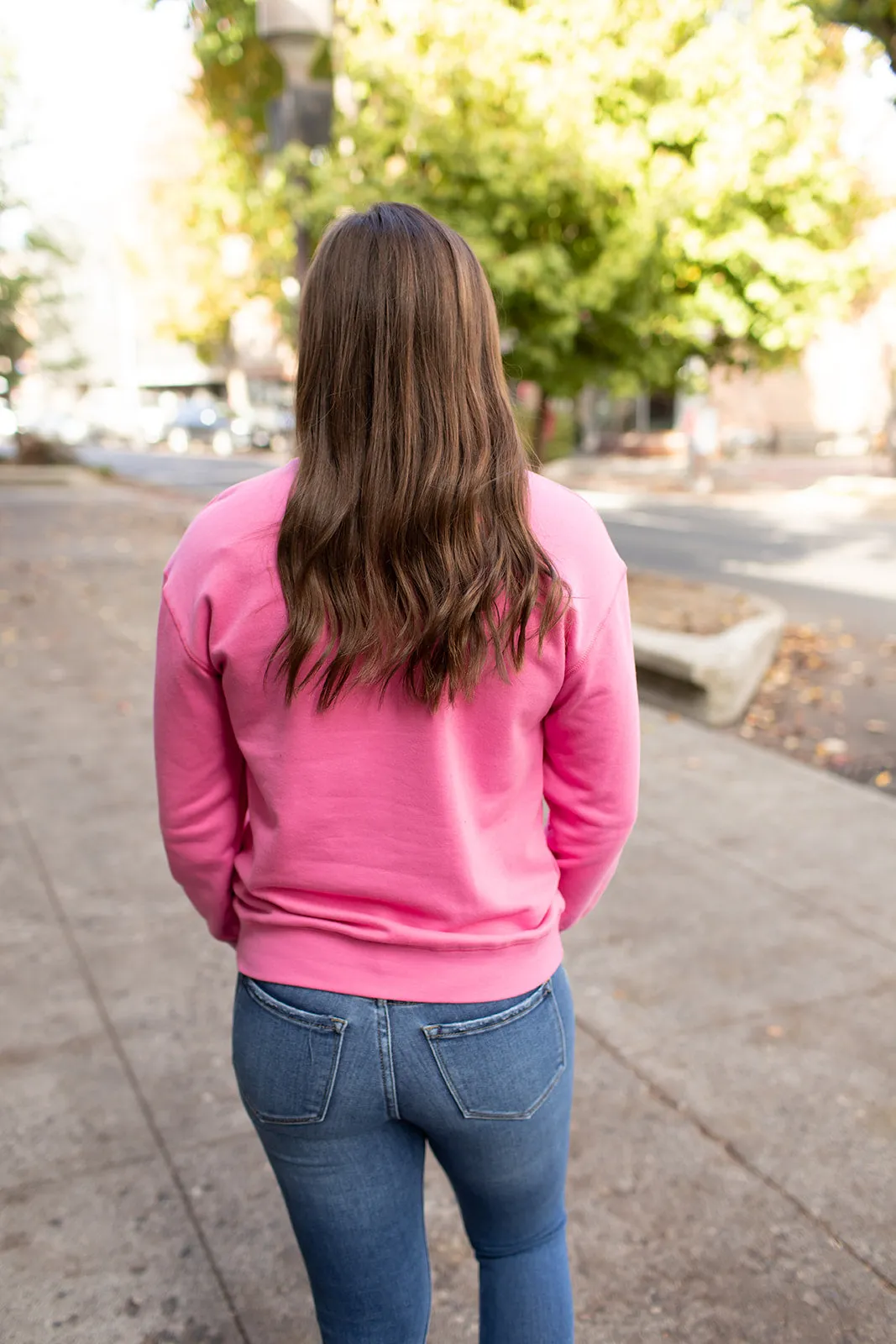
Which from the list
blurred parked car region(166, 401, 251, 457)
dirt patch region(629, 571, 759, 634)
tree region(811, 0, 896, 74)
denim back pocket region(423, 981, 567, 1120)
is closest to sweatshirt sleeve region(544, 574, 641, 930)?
denim back pocket region(423, 981, 567, 1120)

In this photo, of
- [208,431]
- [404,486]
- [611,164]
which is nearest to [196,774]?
[404,486]

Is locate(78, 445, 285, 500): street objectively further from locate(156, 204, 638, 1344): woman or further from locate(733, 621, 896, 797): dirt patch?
locate(156, 204, 638, 1344): woman

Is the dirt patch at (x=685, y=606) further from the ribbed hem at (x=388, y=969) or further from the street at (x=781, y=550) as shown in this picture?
the ribbed hem at (x=388, y=969)

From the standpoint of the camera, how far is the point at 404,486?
1.38 m

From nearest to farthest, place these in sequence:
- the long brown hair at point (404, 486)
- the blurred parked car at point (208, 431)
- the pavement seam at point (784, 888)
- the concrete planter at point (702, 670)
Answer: the long brown hair at point (404, 486) → the pavement seam at point (784, 888) → the concrete planter at point (702, 670) → the blurred parked car at point (208, 431)

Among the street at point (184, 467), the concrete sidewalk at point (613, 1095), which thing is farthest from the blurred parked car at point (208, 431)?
the concrete sidewalk at point (613, 1095)

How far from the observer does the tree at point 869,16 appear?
17.2ft

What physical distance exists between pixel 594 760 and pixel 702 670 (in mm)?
5086

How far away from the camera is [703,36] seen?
29.3 feet

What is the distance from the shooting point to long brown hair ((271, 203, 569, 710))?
4.53 ft

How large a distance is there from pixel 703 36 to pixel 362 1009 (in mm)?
9042

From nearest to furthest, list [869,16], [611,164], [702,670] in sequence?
1. [869,16]
2. [702,670]
3. [611,164]

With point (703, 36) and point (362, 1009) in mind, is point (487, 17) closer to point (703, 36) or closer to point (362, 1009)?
point (703, 36)

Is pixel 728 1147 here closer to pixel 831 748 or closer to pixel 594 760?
pixel 594 760
